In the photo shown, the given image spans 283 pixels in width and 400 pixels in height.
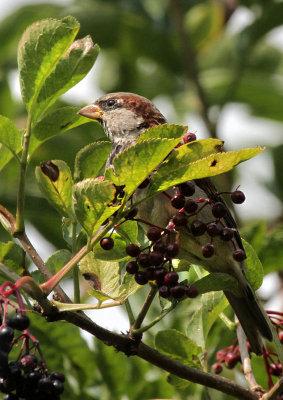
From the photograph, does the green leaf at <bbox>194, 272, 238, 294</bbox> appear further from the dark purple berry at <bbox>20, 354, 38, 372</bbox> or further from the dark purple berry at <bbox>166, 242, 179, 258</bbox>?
the dark purple berry at <bbox>20, 354, 38, 372</bbox>

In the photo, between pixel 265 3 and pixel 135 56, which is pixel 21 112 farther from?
pixel 265 3

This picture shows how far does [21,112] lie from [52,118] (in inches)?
110

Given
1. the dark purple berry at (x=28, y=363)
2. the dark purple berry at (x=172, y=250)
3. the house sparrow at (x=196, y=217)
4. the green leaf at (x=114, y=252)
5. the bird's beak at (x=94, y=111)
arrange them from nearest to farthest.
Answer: the dark purple berry at (x=28, y=363), the dark purple berry at (x=172, y=250), the green leaf at (x=114, y=252), the house sparrow at (x=196, y=217), the bird's beak at (x=94, y=111)

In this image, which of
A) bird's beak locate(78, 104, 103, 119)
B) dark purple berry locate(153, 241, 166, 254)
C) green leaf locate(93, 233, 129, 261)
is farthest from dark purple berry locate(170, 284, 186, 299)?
bird's beak locate(78, 104, 103, 119)

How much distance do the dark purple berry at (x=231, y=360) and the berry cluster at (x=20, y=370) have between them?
98 centimetres

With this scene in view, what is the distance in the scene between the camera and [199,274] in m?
2.62

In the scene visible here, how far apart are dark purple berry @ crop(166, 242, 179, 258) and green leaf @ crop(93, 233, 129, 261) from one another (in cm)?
18

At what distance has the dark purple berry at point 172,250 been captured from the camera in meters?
2.08

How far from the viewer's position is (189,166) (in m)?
1.84

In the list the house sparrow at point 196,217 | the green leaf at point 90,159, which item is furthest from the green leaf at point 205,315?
the green leaf at point 90,159

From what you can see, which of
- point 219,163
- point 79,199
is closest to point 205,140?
point 219,163

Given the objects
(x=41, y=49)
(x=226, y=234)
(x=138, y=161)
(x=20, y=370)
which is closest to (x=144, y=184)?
(x=138, y=161)

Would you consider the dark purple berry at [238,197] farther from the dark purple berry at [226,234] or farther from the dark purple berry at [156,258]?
the dark purple berry at [156,258]

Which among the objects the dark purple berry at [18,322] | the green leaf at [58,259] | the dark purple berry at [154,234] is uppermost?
the dark purple berry at [154,234]
